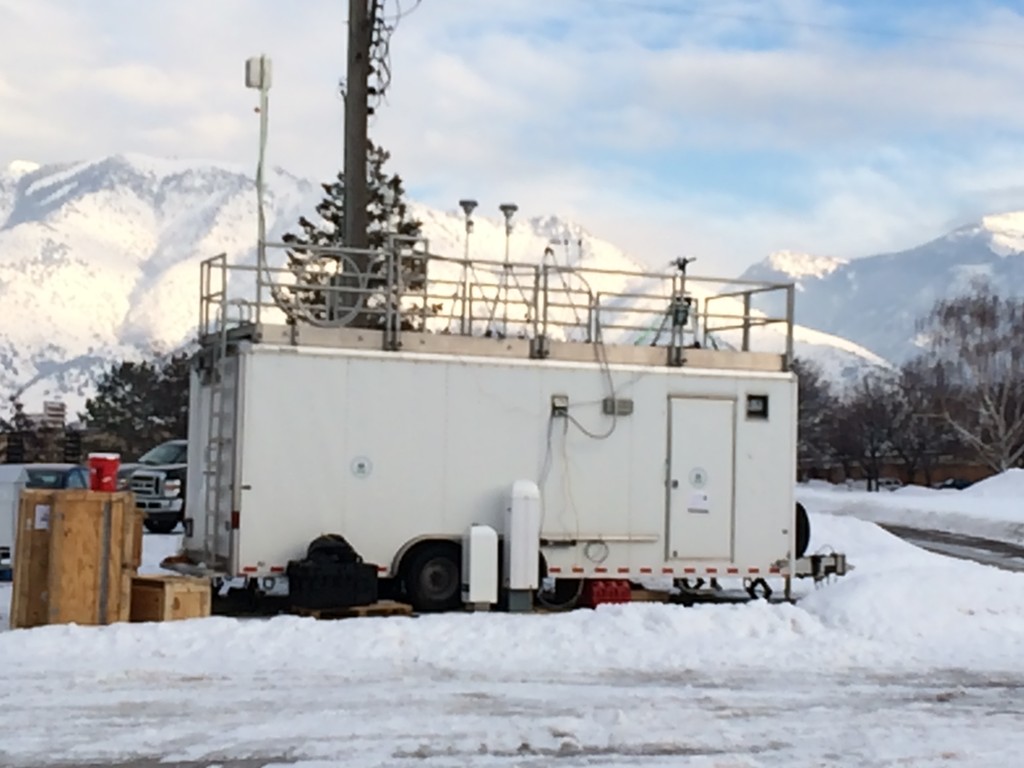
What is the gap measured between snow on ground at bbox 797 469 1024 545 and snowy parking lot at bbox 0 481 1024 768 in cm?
2140

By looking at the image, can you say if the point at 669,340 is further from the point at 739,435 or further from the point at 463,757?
the point at 463,757

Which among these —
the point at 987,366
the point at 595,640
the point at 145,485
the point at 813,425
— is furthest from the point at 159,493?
the point at 813,425

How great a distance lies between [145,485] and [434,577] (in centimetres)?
1336

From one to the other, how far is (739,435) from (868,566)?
6692 mm

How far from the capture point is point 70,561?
13.1 m

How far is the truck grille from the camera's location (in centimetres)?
2712

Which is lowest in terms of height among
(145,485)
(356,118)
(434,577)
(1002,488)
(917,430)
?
(434,577)

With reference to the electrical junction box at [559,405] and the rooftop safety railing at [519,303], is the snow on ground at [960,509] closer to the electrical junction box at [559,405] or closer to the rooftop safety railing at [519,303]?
the rooftop safety railing at [519,303]

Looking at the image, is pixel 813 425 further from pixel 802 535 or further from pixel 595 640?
pixel 595 640

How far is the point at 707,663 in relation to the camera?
1249cm

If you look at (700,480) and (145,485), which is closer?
(700,480)

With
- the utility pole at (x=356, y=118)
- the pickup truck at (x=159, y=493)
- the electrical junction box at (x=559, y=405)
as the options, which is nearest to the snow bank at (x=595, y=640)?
the electrical junction box at (x=559, y=405)

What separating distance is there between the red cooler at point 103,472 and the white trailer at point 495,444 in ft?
4.02

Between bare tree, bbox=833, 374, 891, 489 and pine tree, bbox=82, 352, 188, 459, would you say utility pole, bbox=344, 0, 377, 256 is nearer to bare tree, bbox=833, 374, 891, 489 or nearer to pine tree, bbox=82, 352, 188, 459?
pine tree, bbox=82, 352, 188, 459
